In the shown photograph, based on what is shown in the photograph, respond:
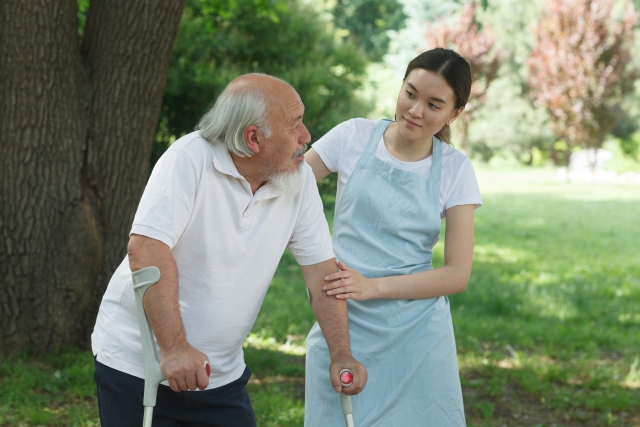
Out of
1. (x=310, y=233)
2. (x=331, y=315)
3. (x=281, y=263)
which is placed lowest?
(x=281, y=263)

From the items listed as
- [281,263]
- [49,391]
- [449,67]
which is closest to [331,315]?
[449,67]

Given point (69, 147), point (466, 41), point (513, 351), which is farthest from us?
point (466, 41)

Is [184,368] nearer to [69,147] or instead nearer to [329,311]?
[329,311]

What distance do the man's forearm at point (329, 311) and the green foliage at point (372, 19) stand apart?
1267 inches

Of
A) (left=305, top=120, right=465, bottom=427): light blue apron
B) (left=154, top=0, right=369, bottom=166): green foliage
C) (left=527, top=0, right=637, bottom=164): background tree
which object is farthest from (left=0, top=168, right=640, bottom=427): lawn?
(left=527, top=0, right=637, bottom=164): background tree

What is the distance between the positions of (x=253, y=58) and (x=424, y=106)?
24.0ft

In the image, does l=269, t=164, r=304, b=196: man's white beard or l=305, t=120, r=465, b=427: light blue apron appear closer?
l=269, t=164, r=304, b=196: man's white beard

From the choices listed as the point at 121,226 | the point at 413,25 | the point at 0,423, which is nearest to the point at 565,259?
the point at 121,226

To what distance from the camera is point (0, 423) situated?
4.11 meters

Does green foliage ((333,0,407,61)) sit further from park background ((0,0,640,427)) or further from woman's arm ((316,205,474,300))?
woman's arm ((316,205,474,300))

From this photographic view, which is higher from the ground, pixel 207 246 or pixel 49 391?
pixel 207 246

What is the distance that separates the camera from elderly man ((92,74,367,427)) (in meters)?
2.10

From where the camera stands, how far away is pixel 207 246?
2.19 m

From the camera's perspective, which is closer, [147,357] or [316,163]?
[147,357]
